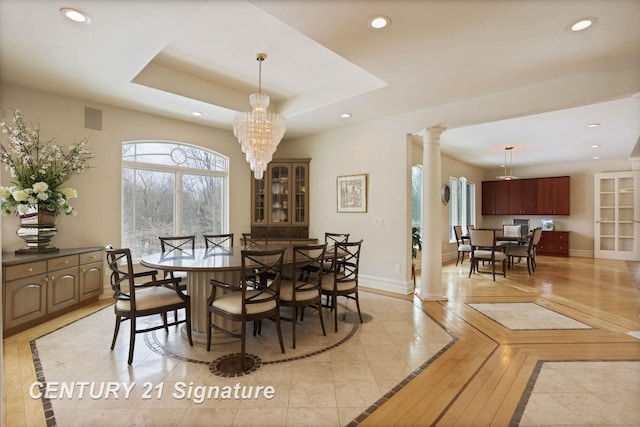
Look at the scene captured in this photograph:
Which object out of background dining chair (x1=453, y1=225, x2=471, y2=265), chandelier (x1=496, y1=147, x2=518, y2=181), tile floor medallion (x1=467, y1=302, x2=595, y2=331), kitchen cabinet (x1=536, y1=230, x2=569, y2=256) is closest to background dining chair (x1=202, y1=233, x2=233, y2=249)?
tile floor medallion (x1=467, y1=302, x2=595, y2=331)

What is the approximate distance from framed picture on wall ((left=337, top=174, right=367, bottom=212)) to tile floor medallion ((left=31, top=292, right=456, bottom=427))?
88.1 inches

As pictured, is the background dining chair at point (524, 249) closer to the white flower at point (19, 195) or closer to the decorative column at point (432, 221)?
the decorative column at point (432, 221)

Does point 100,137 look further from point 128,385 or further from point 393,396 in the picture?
point 393,396

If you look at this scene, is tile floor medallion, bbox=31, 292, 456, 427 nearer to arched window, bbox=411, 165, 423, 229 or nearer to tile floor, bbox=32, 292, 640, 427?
tile floor, bbox=32, 292, 640, 427

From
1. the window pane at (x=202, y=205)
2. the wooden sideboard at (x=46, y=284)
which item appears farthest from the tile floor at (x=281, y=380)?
the window pane at (x=202, y=205)

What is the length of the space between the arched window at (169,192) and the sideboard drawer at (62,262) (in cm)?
86

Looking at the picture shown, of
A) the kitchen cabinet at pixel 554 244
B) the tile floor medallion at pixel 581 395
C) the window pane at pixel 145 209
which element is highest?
the window pane at pixel 145 209

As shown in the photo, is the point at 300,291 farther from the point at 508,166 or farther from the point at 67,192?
the point at 508,166

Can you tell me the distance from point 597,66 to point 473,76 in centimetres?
114

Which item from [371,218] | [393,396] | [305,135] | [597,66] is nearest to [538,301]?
[371,218]

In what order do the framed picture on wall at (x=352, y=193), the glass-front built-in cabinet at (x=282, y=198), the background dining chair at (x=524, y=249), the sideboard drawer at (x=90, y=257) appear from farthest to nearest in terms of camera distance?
the background dining chair at (x=524, y=249) → the glass-front built-in cabinet at (x=282, y=198) → the framed picture on wall at (x=352, y=193) → the sideboard drawer at (x=90, y=257)

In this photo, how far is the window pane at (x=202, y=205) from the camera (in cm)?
537

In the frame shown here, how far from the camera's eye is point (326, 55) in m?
3.58

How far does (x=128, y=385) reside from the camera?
242cm
